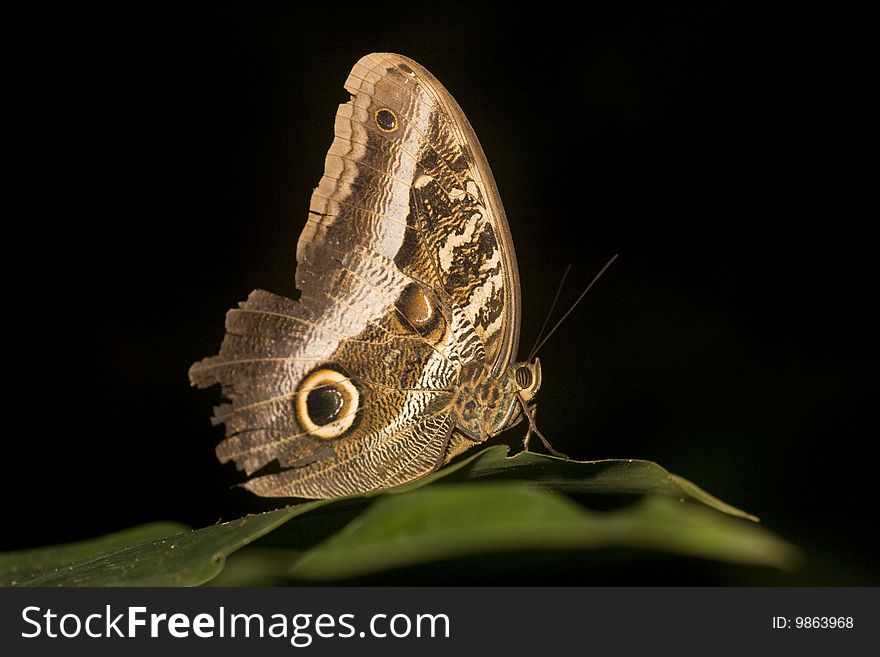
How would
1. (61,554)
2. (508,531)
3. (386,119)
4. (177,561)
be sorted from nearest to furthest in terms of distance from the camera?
(508,531) → (177,561) → (61,554) → (386,119)

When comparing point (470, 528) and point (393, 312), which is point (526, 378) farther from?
point (470, 528)

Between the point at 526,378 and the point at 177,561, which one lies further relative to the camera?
the point at 526,378

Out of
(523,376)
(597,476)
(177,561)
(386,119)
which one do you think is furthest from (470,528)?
(386,119)

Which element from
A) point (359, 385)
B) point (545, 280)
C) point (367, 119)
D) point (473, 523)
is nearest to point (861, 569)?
point (359, 385)

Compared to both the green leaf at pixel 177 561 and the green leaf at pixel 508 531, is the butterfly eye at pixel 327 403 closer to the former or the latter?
the green leaf at pixel 177 561

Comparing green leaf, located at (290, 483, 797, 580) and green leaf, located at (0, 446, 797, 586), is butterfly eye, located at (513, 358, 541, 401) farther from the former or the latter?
green leaf, located at (290, 483, 797, 580)

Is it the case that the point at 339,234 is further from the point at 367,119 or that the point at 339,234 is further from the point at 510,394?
the point at 510,394
